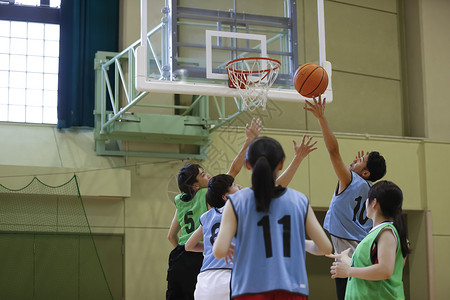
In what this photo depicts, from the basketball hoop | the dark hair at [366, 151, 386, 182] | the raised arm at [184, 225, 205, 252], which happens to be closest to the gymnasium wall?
the basketball hoop

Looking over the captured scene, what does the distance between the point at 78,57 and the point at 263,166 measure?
7698mm

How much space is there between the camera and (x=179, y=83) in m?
7.24

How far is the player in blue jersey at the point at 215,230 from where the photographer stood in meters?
4.04

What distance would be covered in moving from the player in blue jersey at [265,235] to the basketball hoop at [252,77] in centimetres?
438

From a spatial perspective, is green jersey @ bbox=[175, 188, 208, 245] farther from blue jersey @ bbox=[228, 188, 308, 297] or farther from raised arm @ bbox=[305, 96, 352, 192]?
blue jersey @ bbox=[228, 188, 308, 297]

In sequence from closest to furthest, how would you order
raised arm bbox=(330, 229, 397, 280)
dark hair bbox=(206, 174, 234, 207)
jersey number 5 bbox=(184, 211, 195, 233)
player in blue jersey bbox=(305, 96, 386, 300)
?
raised arm bbox=(330, 229, 397, 280)
dark hair bbox=(206, 174, 234, 207)
player in blue jersey bbox=(305, 96, 386, 300)
jersey number 5 bbox=(184, 211, 195, 233)

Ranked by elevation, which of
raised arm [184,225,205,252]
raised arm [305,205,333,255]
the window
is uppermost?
the window

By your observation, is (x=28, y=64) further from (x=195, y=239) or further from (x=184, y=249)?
(x=195, y=239)

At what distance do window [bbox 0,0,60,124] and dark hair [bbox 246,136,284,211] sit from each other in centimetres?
770

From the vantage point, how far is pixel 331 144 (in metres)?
4.41

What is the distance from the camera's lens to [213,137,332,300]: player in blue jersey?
280cm

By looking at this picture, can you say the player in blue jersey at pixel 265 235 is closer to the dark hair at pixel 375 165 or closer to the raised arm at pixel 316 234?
the raised arm at pixel 316 234

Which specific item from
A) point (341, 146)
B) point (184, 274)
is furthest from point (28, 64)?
point (184, 274)

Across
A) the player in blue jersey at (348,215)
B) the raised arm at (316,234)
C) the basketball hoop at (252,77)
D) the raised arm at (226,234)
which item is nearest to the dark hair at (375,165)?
the player in blue jersey at (348,215)
